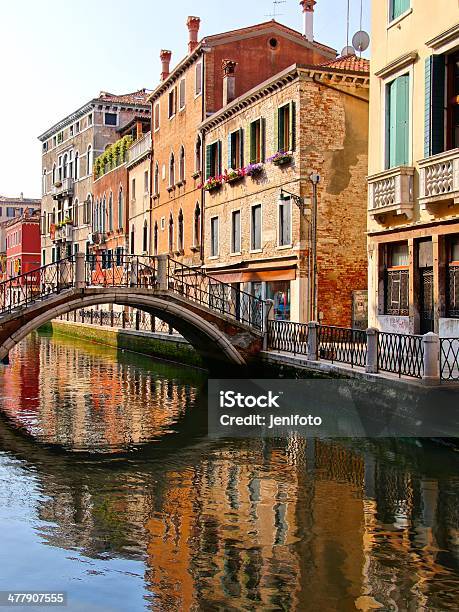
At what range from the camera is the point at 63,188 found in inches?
1991

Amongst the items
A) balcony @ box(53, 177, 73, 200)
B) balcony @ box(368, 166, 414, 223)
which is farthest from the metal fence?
balcony @ box(368, 166, 414, 223)

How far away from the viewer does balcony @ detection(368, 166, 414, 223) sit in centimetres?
1498

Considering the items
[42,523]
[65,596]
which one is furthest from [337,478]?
[65,596]

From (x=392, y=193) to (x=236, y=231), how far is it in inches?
392

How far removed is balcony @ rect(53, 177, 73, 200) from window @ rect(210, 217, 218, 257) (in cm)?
2461

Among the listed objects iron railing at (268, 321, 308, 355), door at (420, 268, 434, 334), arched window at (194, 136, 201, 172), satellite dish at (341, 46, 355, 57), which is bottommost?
iron railing at (268, 321, 308, 355)

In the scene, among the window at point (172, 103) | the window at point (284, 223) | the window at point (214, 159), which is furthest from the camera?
the window at point (172, 103)

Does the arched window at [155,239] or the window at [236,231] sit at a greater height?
the arched window at [155,239]

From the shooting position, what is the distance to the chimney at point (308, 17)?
27.7 metres

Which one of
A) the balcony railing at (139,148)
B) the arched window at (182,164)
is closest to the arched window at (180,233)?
the arched window at (182,164)

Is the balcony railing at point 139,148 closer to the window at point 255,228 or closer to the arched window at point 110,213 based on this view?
the arched window at point 110,213

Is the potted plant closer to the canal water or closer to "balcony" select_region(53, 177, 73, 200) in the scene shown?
the canal water

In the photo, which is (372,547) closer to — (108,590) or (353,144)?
(108,590)

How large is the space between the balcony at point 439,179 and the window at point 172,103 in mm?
17893
